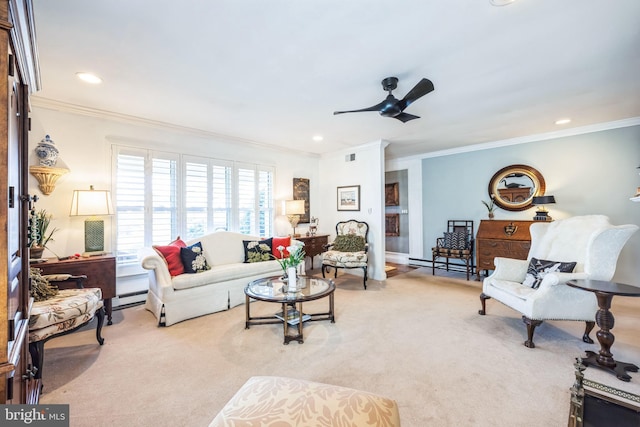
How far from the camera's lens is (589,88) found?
2.94 m

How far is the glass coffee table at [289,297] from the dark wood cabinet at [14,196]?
1609 millimetres

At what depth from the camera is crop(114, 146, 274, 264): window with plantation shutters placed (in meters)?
3.72

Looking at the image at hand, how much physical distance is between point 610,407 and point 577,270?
85.0 inches

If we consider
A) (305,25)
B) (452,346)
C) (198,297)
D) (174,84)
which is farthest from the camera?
(198,297)

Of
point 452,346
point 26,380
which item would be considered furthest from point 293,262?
point 26,380

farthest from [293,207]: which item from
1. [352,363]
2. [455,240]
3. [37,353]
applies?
[37,353]

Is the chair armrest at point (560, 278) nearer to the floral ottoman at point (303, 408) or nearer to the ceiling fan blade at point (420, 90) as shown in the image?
the ceiling fan blade at point (420, 90)

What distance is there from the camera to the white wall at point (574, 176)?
13.3 feet

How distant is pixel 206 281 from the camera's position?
11.2 feet

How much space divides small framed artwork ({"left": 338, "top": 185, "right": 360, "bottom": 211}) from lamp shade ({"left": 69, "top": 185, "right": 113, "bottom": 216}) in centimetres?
376

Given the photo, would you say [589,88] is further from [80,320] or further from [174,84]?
[80,320]

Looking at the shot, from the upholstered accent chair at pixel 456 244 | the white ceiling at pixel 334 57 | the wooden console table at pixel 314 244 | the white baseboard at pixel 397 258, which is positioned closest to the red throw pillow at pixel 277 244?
the wooden console table at pixel 314 244

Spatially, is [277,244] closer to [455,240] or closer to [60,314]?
[60,314]

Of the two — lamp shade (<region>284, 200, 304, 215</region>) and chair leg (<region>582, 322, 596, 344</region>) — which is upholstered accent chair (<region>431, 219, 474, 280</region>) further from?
lamp shade (<region>284, 200, 304, 215</region>)
